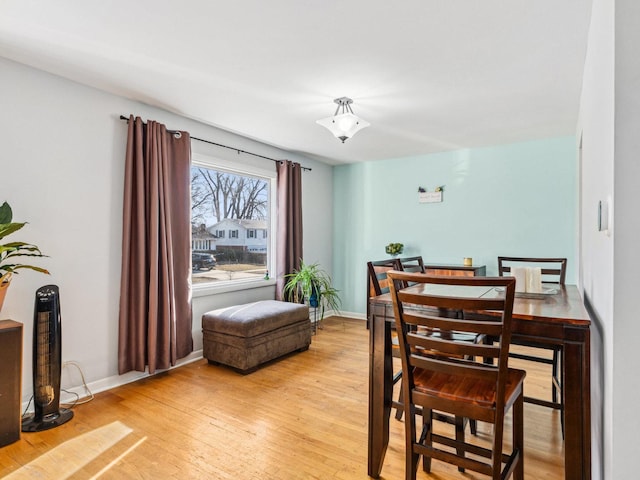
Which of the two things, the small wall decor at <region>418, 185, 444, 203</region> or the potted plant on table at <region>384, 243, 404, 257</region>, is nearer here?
the small wall decor at <region>418, 185, 444, 203</region>

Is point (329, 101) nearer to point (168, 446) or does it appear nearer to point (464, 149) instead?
point (464, 149)

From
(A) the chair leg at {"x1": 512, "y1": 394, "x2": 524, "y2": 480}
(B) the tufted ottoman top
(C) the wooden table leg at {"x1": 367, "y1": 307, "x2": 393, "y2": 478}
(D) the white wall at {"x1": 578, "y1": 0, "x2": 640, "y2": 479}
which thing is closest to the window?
(B) the tufted ottoman top

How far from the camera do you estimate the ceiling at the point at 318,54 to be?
6.21ft

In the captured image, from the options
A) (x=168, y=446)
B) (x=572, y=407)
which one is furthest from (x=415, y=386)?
(x=168, y=446)

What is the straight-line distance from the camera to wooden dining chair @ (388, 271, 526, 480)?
1.28 metres

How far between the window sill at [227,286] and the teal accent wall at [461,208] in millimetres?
1670

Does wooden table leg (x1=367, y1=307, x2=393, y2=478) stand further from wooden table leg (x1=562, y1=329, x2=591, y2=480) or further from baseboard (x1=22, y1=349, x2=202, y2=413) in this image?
baseboard (x1=22, y1=349, x2=202, y2=413)

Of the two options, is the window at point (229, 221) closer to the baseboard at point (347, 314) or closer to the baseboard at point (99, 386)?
the baseboard at point (99, 386)

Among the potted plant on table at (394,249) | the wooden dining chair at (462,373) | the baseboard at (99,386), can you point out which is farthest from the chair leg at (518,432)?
the potted plant on table at (394,249)

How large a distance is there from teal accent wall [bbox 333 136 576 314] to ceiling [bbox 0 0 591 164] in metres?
0.84

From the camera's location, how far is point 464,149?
4.75 metres

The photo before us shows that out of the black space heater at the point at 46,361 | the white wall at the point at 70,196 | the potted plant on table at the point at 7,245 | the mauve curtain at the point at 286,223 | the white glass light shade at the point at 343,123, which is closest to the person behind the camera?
the potted plant on table at the point at 7,245

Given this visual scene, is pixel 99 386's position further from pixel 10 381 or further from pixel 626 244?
pixel 626 244

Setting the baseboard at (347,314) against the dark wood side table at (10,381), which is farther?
the baseboard at (347,314)
